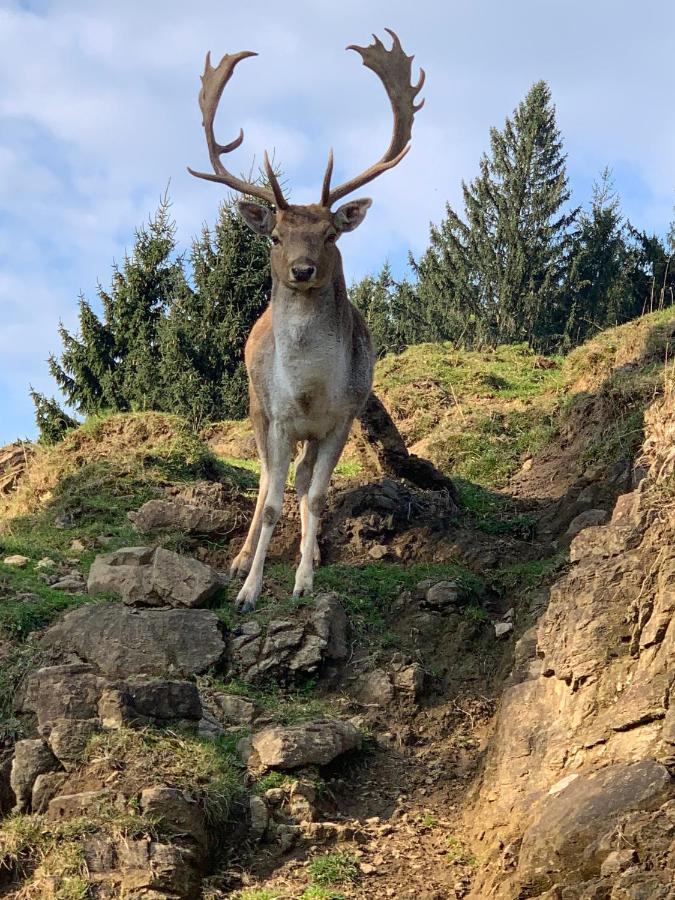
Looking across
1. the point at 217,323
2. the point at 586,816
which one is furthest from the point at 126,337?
the point at 586,816

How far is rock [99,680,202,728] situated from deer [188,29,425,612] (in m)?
1.92

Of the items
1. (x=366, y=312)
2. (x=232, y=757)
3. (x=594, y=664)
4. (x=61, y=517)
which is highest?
(x=366, y=312)

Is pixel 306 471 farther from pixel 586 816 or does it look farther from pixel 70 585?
pixel 586 816

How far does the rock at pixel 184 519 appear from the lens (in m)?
10.6

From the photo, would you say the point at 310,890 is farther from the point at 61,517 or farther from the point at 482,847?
the point at 61,517

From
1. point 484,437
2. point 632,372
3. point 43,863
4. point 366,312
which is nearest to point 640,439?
point 632,372

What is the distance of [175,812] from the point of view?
5984mm

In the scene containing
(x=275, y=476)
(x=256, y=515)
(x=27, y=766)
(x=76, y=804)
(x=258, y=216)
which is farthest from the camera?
(x=256, y=515)

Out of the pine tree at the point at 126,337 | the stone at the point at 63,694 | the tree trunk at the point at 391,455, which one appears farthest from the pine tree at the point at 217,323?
the stone at the point at 63,694

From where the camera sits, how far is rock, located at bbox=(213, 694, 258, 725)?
7.32 meters

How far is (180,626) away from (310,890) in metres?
2.77

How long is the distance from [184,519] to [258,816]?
15.4 feet

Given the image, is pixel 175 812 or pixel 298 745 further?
pixel 298 745

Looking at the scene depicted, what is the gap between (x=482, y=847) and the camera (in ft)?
19.8
